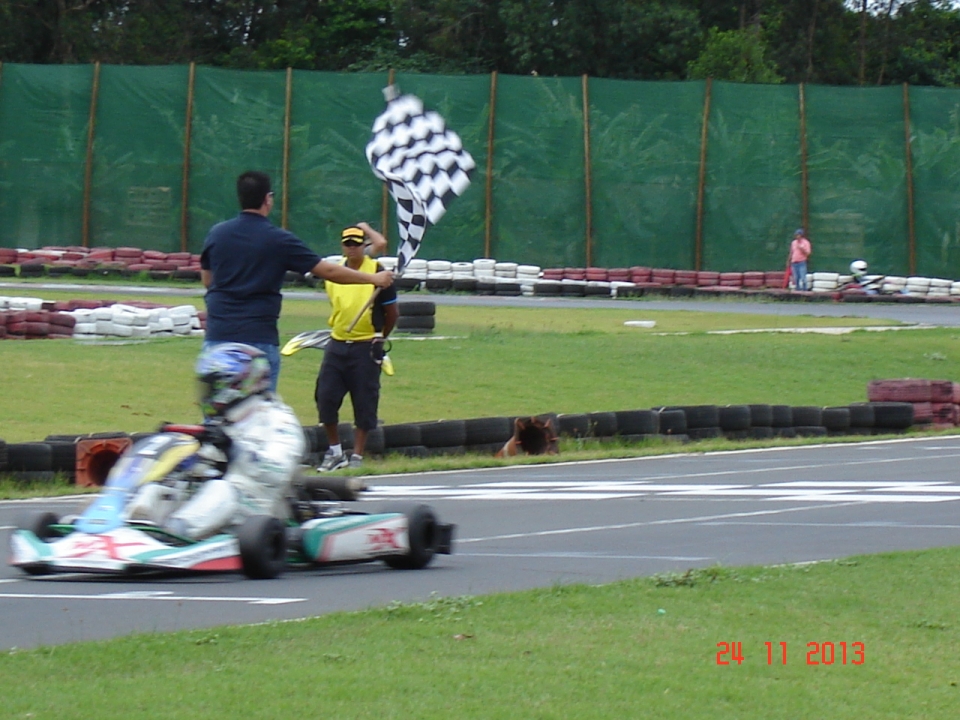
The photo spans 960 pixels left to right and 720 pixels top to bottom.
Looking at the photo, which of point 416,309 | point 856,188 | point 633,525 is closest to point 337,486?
point 633,525

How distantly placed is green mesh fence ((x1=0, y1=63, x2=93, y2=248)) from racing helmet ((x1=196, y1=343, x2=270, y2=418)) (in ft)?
91.8

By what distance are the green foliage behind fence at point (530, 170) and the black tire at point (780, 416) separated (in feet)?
63.2

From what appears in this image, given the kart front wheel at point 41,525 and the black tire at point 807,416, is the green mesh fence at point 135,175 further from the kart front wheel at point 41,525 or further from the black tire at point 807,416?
the kart front wheel at point 41,525

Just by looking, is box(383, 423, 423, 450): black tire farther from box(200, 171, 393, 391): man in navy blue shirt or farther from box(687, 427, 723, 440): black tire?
box(200, 171, 393, 391): man in navy blue shirt

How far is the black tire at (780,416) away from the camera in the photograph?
14.2 m

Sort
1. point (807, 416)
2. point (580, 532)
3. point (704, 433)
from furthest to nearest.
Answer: point (807, 416), point (704, 433), point (580, 532)

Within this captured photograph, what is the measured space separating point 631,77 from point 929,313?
20844 millimetres

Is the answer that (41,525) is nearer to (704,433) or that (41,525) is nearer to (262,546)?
(262,546)

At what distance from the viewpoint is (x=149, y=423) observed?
1256cm

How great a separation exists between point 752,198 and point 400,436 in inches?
895

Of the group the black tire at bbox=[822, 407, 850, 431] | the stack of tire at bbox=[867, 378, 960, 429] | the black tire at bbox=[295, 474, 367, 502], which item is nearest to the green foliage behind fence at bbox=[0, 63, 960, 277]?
the stack of tire at bbox=[867, 378, 960, 429]

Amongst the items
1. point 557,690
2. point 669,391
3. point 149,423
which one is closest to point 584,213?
point 669,391

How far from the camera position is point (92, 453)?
1020 cm

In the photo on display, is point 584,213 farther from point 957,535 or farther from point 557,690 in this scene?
point 557,690
